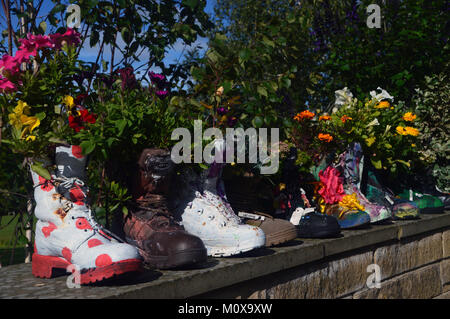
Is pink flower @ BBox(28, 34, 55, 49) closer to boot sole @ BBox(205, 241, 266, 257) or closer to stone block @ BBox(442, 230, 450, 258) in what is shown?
boot sole @ BBox(205, 241, 266, 257)

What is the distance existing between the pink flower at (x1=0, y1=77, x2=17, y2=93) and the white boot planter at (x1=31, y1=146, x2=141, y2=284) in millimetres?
230

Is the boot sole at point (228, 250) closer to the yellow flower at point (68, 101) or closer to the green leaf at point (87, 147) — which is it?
the green leaf at point (87, 147)

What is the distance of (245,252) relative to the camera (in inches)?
66.1

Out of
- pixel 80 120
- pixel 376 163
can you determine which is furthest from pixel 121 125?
pixel 376 163

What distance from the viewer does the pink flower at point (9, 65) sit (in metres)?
1.47

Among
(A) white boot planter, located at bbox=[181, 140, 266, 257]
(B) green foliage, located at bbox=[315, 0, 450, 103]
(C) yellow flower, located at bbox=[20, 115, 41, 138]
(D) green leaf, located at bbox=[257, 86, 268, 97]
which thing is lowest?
Answer: (A) white boot planter, located at bbox=[181, 140, 266, 257]

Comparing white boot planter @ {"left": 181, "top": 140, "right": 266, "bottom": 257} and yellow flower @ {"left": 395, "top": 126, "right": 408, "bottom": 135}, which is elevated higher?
yellow flower @ {"left": 395, "top": 126, "right": 408, "bottom": 135}

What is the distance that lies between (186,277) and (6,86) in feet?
2.59

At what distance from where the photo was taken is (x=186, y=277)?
141 centimetres

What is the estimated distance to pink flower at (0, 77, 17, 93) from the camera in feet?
4.84

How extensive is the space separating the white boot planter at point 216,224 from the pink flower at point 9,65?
0.74 m

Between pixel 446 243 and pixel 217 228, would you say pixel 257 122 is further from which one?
pixel 446 243

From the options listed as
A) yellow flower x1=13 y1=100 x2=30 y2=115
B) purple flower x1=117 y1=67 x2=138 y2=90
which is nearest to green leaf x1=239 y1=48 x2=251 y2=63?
purple flower x1=117 y1=67 x2=138 y2=90
